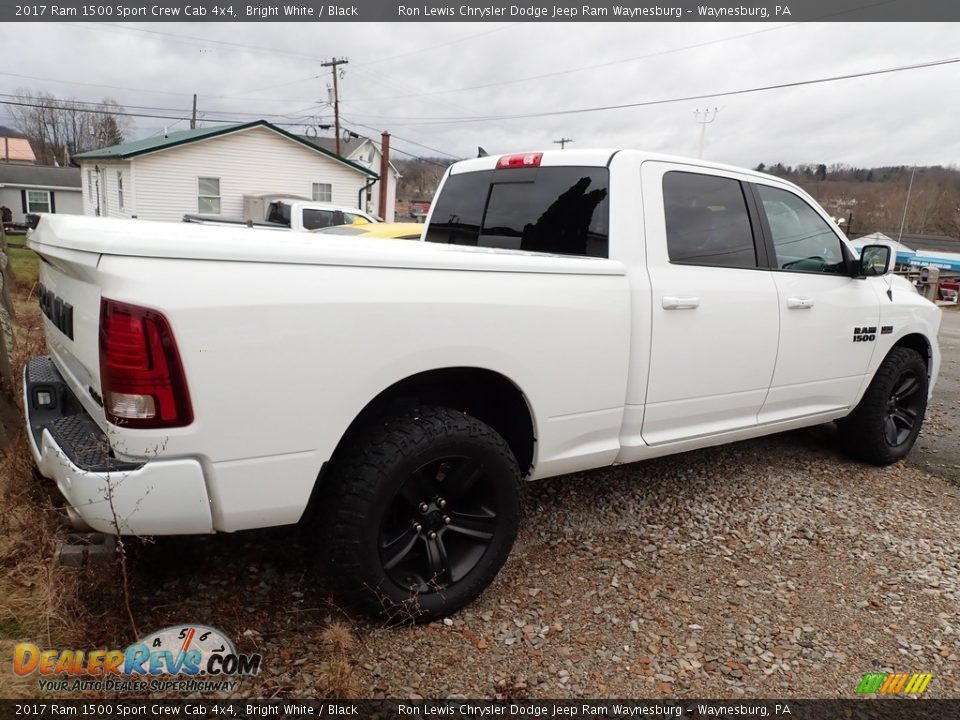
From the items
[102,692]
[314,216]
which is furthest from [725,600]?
[314,216]

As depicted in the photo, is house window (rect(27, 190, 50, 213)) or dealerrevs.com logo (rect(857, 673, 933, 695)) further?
house window (rect(27, 190, 50, 213))

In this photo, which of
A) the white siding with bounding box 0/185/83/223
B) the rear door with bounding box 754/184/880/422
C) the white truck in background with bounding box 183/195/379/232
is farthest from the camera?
the white siding with bounding box 0/185/83/223

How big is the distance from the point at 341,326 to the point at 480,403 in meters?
1.00

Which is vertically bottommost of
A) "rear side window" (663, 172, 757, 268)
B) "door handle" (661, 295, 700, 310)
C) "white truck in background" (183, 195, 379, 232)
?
"white truck in background" (183, 195, 379, 232)

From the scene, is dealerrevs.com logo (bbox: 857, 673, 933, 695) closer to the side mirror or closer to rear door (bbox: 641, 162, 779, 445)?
rear door (bbox: 641, 162, 779, 445)

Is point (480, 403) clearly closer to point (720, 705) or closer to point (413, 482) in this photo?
point (413, 482)

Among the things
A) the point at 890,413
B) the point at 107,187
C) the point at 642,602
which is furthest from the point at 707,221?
the point at 107,187

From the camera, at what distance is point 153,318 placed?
1940mm

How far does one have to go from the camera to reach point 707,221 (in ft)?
11.6

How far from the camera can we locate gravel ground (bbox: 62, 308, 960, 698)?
2.48 m

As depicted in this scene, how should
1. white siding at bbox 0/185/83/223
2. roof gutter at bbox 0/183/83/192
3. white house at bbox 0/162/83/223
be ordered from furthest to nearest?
white house at bbox 0/162/83/223 < white siding at bbox 0/185/83/223 < roof gutter at bbox 0/183/83/192

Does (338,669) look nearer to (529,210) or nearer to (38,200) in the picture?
(529,210)

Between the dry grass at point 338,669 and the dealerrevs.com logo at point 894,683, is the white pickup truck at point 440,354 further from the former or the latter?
the dealerrevs.com logo at point 894,683

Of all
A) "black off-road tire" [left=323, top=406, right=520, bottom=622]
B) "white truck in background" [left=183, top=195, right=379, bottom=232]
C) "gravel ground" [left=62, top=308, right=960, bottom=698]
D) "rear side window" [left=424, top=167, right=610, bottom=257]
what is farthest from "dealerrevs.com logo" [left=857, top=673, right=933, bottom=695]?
"white truck in background" [left=183, top=195, right=379, bottom=232]
